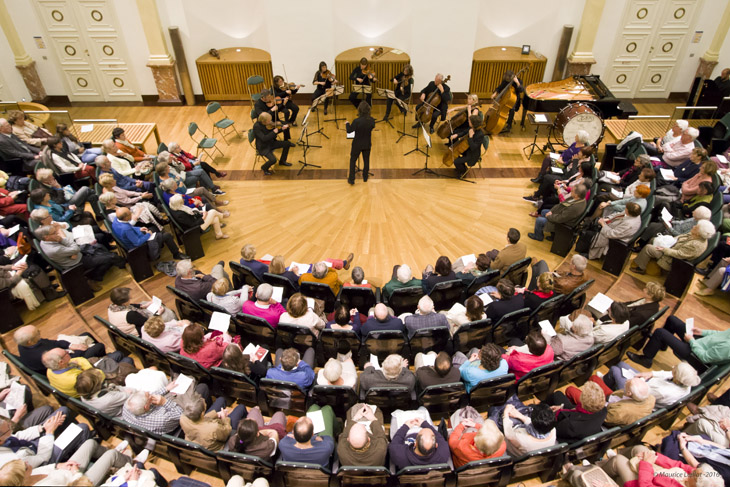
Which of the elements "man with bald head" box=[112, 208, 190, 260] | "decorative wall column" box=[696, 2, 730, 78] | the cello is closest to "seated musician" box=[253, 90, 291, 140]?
"man with bald head" box=[112, 208, 190, 260]

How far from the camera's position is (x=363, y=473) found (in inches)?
162

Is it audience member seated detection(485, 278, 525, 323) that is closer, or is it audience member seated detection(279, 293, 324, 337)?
audience member seated detection(279, 293, 324, 337)

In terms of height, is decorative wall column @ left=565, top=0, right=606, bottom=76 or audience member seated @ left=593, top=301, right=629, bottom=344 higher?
decorative wall column @ left=565, top=0, right=606, bottom=76

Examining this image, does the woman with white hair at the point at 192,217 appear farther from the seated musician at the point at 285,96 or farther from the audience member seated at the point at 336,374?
the audience member seated at the point at 336,374

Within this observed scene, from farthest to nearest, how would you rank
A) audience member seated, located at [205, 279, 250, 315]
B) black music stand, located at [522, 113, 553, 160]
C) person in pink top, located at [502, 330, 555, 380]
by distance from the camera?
black music stand, located at [522, 113, 553, 160], audience member seated, located at [205, 279, 250, 315], person in pink top, located at [502, 330, 555, 380]

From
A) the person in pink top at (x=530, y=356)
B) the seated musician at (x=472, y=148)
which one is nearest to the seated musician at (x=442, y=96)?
the seated musician at (x=472, y=148)

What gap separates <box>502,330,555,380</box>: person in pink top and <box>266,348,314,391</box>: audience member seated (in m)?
2.09

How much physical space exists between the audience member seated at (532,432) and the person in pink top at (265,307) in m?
2.76

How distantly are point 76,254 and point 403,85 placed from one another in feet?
24.2

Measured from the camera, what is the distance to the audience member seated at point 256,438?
4.18 meters

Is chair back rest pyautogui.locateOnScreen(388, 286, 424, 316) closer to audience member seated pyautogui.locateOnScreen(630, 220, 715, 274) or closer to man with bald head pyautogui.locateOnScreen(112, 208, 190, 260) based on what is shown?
audience member seated pyautogui.locateOnScreen(630, 220, 715, 274)

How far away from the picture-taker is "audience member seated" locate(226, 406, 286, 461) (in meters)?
4.18

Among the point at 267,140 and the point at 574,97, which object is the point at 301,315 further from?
the point at 574,97

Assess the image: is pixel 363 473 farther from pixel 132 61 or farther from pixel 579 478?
pixel 132 61
